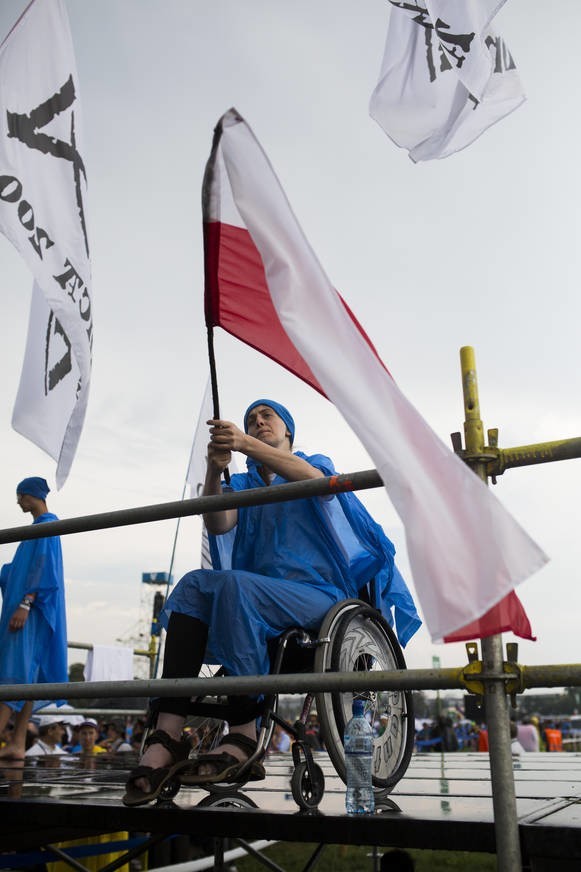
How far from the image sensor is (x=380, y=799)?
2.37 metres

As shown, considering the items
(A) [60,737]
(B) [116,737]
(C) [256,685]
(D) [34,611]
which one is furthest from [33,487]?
(B) [116,737]

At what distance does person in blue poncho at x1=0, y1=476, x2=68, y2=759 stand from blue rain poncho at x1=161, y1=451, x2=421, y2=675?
7.50 ft

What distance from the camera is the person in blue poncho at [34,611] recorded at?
16.2ft

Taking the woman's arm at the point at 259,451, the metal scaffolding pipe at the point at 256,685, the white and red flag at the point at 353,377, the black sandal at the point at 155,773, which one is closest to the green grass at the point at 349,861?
the black sandal at the point at 155,773

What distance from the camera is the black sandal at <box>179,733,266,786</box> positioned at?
2.29m

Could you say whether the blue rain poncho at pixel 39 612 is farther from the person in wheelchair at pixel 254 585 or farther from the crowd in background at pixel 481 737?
the crowd in background at pixel 481 737

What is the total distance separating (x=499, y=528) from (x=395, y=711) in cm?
138

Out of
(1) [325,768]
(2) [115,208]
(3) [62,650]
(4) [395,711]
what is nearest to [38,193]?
(4) [395,711]

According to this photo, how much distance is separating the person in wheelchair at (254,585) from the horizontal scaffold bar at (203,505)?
0.41 meters

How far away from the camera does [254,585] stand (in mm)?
2512

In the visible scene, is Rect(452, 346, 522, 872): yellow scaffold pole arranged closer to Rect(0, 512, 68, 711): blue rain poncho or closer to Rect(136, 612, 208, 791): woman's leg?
Rect(136, 612, 208, 791): woman's leg

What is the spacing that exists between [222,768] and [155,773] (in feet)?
0.65

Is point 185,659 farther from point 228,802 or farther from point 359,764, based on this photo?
point 359,764

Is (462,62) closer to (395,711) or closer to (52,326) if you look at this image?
(52,326)
